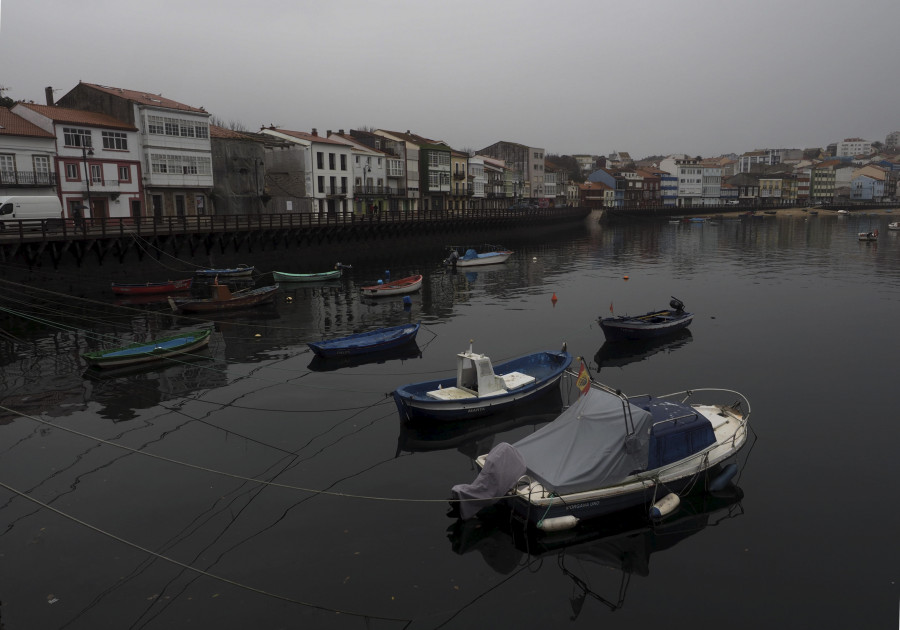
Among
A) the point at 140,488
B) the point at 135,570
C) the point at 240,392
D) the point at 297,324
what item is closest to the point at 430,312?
the point at 297,324

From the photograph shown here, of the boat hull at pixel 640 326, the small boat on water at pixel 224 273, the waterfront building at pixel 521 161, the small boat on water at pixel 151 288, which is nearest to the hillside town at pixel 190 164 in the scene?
the small boat on water at pixel 224 273

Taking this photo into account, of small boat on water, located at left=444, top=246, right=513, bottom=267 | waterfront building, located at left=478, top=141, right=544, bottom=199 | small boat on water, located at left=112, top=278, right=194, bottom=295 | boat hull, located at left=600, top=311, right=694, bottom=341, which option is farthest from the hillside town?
boat hull, located at left=600, top=311, right=694, bottom=341

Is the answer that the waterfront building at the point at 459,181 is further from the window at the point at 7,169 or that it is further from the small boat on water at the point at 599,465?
the small boat on water at the point at 599,465

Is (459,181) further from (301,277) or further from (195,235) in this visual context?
(301,277)

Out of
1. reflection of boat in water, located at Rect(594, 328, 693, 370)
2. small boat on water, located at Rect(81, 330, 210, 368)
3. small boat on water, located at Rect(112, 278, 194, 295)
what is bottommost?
reflection of boat in water, located at Rect(594, 328, 693, 370)

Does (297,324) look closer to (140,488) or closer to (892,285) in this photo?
(140,488)

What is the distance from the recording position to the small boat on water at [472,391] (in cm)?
2284

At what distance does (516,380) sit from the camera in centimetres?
2577

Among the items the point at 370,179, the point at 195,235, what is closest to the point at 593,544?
the point at 195,235

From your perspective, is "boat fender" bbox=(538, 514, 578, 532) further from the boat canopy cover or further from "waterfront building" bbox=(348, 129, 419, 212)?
"waterfront building" bbox=(348, 129, 419, 212)

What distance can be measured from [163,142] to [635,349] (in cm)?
5762

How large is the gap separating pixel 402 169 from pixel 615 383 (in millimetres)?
88201

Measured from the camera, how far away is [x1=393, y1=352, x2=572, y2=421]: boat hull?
74.6ft

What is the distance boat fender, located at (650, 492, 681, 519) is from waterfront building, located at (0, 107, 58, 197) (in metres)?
61.4
